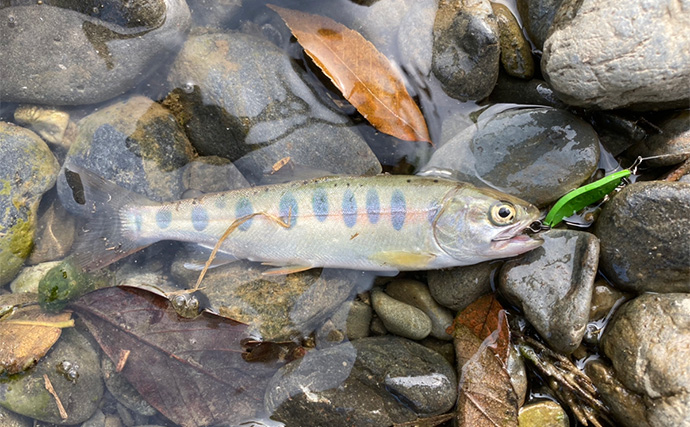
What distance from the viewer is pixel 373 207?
3910 mm

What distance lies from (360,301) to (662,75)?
3159 mm

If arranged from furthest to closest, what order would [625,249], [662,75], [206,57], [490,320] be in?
[206,57]
[490,320]
[625,249]
[662,75]

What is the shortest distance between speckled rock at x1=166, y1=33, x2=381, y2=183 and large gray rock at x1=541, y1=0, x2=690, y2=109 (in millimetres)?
1859

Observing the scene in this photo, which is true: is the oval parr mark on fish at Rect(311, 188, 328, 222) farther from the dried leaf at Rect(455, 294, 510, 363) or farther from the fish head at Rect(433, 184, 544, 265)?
the dried leaf at Rect(455, 294, 510, 363)

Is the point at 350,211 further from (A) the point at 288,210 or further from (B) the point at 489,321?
(B) the point at 489,321

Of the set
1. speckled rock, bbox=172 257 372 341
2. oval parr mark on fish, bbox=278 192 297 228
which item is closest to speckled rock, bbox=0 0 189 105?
oval parr mark on fish, bbox=278 192 297 228

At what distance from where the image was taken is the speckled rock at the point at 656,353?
3.25 meters

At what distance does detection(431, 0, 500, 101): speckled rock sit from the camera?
13.0 ft

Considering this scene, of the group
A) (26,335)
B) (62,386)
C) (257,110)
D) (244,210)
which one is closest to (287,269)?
(244,210)

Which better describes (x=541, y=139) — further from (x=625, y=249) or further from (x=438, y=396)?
(x=438, y=396)

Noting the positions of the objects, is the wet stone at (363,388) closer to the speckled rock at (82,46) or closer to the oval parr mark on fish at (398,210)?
the oval parr mark on fish at (398,210)

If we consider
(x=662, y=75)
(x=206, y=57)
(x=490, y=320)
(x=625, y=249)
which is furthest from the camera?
(x=206, y=57)

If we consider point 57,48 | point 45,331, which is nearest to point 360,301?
point 45,331

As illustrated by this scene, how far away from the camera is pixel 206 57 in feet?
14.2
